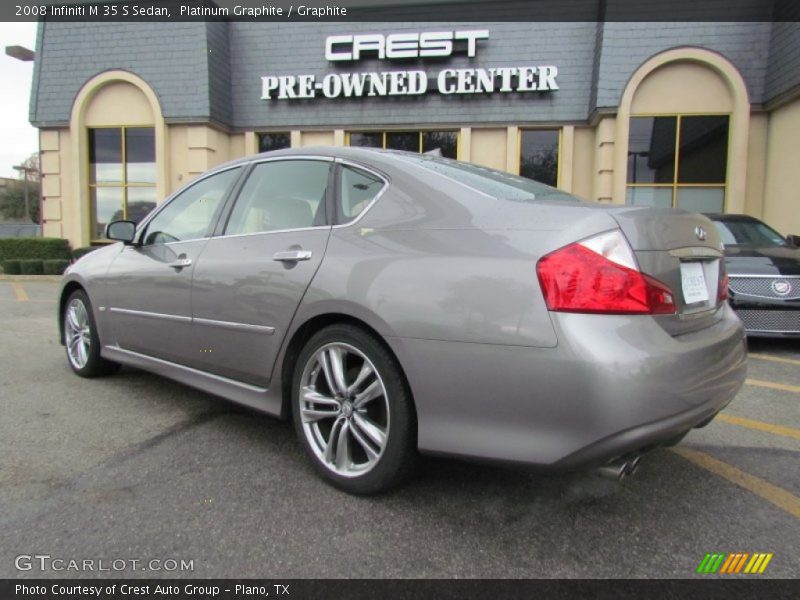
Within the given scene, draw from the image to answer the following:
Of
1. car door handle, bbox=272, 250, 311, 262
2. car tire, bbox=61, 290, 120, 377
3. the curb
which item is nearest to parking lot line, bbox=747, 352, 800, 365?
car door handle, bbox=272, 250, 311, 262

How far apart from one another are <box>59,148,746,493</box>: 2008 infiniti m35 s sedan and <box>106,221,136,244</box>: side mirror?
81 centimetres

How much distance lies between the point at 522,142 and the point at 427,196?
1148cm

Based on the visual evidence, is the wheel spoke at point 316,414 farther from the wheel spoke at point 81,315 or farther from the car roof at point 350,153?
the wheel spoke at point 81,315

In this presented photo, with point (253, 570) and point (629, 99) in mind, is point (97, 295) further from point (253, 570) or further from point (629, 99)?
point (629, 99)

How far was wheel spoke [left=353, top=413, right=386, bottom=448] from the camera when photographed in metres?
2.38

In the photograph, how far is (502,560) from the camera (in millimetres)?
2053

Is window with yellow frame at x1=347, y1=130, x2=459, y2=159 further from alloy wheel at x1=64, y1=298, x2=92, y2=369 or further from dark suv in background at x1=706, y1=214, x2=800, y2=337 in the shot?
alloy wheel at x1=64, y1=298, x2=92, y2=369

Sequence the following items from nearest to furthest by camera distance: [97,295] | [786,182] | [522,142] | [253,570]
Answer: [253,570] → [97,295] → [786,182] → [522,142]

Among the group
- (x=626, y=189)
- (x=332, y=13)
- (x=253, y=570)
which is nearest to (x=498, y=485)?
(x=253, y=570)

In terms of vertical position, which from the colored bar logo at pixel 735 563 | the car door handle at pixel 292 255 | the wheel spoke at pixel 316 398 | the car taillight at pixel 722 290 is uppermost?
the car door handle at pixel 292 255

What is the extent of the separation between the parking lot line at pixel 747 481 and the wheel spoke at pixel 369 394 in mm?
1726

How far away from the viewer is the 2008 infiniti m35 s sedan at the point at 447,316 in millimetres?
1944

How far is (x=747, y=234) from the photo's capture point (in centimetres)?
670

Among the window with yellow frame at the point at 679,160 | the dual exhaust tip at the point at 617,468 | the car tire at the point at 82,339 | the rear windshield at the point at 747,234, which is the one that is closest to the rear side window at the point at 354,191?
the dual exhaust tip at the point at 617,468
